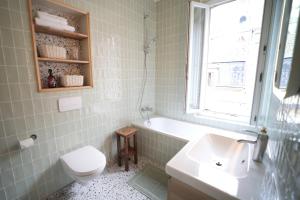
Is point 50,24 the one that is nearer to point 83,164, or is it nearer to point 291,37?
point 83,164

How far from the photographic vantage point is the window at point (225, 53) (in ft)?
6.91

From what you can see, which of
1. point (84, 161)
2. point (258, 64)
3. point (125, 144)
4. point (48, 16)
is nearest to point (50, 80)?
point (48, 16)

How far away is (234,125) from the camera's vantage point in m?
2.00

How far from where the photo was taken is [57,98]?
4.99 ft

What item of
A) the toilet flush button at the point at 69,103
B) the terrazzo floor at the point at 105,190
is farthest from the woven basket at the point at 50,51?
the terrazzo floor at the point at 105,190

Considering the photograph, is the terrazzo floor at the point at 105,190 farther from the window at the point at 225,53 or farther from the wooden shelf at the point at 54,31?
the wooden shelf at the point at 54,31

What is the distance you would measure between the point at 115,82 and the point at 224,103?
2.25 metres

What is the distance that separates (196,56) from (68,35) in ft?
6.23

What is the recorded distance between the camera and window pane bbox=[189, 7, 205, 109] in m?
2.17

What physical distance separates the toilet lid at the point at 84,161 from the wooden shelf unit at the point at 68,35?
0.77 meters

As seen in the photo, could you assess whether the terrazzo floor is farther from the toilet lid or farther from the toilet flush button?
the toilet flush button

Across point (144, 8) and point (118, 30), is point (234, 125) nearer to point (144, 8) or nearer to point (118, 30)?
point (118, 30)

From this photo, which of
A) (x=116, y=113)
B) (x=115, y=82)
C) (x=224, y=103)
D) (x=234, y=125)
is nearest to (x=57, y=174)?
(x=116, y=113)

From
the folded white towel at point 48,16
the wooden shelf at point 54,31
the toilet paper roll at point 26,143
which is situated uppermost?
the folded white towel at point 48,16
